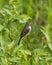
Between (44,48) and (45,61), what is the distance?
0.38 m

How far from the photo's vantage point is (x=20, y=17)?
12.5 feet

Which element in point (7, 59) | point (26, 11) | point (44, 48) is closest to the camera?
point (7, 59)

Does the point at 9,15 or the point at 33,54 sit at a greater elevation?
the point at 9,15

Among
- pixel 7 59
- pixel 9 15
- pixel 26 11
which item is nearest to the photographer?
pixel 7 59

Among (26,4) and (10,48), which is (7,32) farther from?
(26,4)

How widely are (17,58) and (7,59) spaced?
118 millimetres

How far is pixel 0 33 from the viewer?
360 cm

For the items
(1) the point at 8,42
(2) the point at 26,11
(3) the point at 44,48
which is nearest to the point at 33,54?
(3) the point at 44,48

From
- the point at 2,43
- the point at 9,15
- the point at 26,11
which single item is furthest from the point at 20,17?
Result: the point at 26,11

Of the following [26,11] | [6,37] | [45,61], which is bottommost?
[45,61]

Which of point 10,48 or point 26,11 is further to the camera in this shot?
point 26,11

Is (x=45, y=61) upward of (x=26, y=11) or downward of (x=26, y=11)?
downward

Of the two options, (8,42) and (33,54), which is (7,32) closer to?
(8,42)

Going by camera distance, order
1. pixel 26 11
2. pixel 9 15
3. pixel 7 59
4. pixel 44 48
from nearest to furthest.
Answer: pixel 7 59 < pixel 9 15 < pixel 44 48 < pixel 26 11
